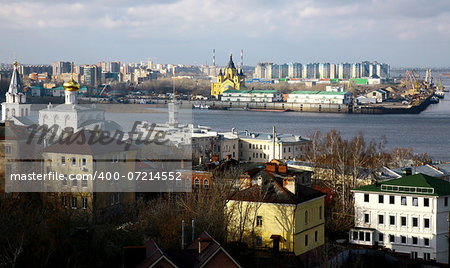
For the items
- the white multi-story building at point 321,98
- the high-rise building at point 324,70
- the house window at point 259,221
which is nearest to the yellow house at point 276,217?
the house window at point 259,221

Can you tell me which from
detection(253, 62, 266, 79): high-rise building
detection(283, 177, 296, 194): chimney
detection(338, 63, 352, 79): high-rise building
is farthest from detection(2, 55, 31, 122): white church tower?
detection(253, 62, 266, 79): high-rise building

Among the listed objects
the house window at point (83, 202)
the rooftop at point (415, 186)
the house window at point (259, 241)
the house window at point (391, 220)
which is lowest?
the house window at point (391, 220)

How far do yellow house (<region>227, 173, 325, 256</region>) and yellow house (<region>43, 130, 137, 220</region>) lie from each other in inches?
78.8

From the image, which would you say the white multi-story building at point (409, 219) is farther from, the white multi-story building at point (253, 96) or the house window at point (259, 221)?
the white multi-story building at point (253, 96)

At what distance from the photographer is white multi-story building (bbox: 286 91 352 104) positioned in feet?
167

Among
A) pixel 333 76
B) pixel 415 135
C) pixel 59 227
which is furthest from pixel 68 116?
pixel 333 76

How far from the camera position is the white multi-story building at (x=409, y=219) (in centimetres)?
830

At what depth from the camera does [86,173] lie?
28.3 feet

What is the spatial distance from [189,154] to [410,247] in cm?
668

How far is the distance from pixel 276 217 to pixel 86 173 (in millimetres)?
2644

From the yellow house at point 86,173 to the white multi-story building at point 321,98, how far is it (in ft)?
140

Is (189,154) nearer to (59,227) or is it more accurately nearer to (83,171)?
(83,171)

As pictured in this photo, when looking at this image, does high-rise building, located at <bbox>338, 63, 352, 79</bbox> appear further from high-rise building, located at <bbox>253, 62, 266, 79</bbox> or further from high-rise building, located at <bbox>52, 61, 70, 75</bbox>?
high-rise building, located at <bbox>52, 61, 70, 75</bbox>

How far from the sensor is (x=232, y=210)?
22.9 ft
